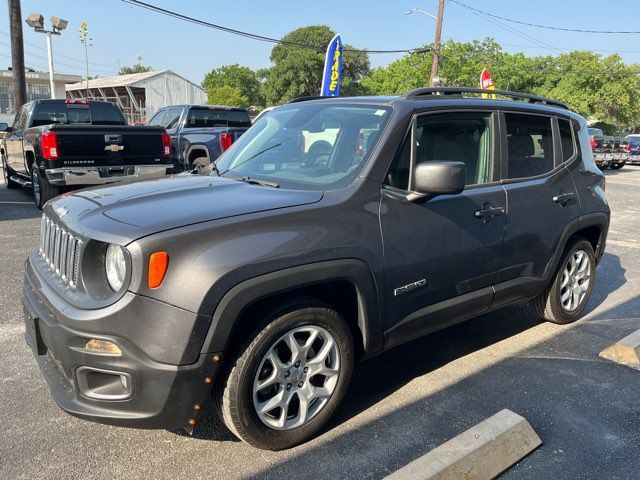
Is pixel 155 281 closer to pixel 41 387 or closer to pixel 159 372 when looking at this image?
pixel 159 372

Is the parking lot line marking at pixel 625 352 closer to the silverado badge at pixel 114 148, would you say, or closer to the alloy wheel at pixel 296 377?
the alloy wheel at pixel 296 377

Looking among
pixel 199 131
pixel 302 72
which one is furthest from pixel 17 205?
pixel 302 72

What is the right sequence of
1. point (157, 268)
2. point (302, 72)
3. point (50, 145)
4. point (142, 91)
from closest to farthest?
point (157, 268) < point (50, 145) < point (142, 91) < point (302, 72)

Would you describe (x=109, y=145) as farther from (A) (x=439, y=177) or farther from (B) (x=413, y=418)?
(B) (x=413, y=418)

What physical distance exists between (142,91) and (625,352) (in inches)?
2289

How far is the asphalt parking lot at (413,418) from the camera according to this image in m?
2.63

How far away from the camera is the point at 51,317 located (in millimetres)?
2535

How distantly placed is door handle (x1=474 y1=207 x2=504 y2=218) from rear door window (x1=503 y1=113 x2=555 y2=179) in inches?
12.3

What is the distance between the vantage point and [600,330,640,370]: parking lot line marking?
389 cm

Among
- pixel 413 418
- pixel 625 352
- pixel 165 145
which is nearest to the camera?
pixel 413 418

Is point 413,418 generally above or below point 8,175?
below

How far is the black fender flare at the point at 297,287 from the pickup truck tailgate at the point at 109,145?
23.0 feet

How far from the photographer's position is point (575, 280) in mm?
4652

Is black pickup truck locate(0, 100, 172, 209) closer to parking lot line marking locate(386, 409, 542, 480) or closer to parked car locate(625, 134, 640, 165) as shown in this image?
parking lot line marking locate(386, 409, 542, 480)
